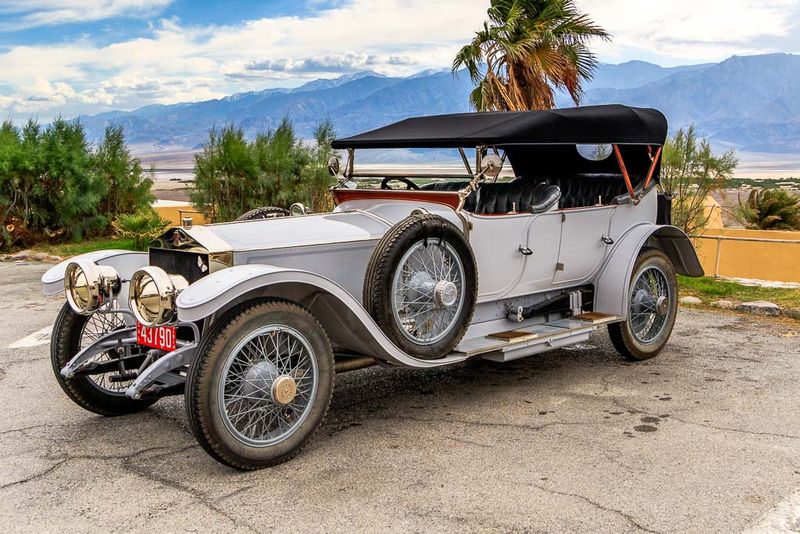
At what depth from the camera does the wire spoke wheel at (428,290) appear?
15.1 ft

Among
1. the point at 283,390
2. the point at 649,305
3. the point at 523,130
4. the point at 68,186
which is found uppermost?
the point at 523,130

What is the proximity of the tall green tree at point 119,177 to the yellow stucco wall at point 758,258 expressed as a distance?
9.64 meters

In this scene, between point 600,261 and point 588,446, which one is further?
point 600,261

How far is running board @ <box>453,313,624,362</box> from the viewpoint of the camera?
502cm

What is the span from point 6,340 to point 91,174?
726 cm

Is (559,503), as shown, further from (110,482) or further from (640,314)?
(640,314)

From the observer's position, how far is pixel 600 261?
6109mm

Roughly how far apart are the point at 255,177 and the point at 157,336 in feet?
26.8

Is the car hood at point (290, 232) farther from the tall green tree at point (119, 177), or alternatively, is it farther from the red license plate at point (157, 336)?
the tall green tree at point (119, 177)

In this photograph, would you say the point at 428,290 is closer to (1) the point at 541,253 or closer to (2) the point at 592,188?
(1) the point at 541,253

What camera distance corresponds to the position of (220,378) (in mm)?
3828

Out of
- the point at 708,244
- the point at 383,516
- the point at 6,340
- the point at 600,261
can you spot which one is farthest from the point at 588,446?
the point at 708,244

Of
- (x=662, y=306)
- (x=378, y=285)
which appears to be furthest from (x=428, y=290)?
(x=662, y=306)

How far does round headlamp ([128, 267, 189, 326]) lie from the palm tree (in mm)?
9262
